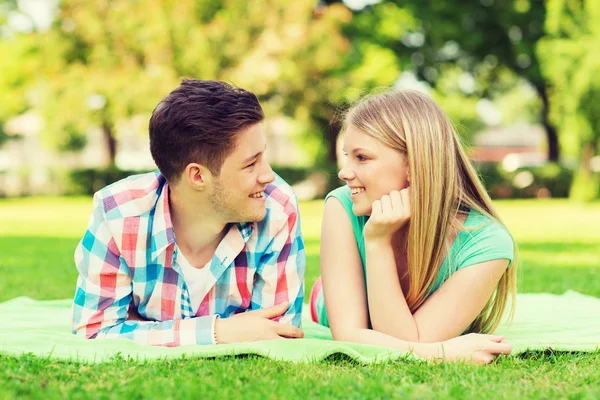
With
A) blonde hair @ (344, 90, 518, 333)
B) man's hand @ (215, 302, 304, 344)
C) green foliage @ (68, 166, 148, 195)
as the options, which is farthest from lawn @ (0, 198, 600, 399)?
green foliage @ (68, 166, 148, 195)

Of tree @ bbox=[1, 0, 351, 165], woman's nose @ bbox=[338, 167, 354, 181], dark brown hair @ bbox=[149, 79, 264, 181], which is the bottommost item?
woman's nose @ bbox=[338, 167, 354, 181]

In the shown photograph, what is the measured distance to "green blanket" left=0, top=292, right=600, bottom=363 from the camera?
11.0 feet

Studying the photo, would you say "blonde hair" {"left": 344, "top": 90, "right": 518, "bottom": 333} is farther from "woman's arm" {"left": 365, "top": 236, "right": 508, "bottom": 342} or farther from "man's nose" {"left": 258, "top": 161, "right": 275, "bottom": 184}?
"man's nose" {"left": 258, "top": 161, "right": 275, "bottom": 184}

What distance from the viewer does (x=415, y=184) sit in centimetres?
359

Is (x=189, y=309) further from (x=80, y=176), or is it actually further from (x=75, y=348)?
(x=80, y=176)

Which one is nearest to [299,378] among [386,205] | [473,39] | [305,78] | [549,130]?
[386,205]

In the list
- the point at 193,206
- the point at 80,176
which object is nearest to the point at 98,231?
the point at 193,206

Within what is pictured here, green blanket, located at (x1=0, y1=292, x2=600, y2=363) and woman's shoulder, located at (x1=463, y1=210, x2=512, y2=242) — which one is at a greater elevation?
woman's shoulder, located at (x1=463, y1=210, x2=512, y2=242)

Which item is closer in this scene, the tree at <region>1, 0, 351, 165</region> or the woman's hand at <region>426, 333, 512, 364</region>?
the woman's hand at <region>426, 333, 512, 364</region>

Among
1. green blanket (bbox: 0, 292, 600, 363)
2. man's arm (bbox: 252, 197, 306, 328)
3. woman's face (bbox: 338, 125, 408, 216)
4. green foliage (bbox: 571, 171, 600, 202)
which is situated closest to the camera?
green blanket (bbox: 0, 292, 600, 363)

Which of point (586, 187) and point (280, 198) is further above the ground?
point (280, 198)

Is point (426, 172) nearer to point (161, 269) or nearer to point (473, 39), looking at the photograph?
point (161, 269)

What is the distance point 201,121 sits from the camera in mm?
3525

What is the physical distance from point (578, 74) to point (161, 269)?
20.8m
